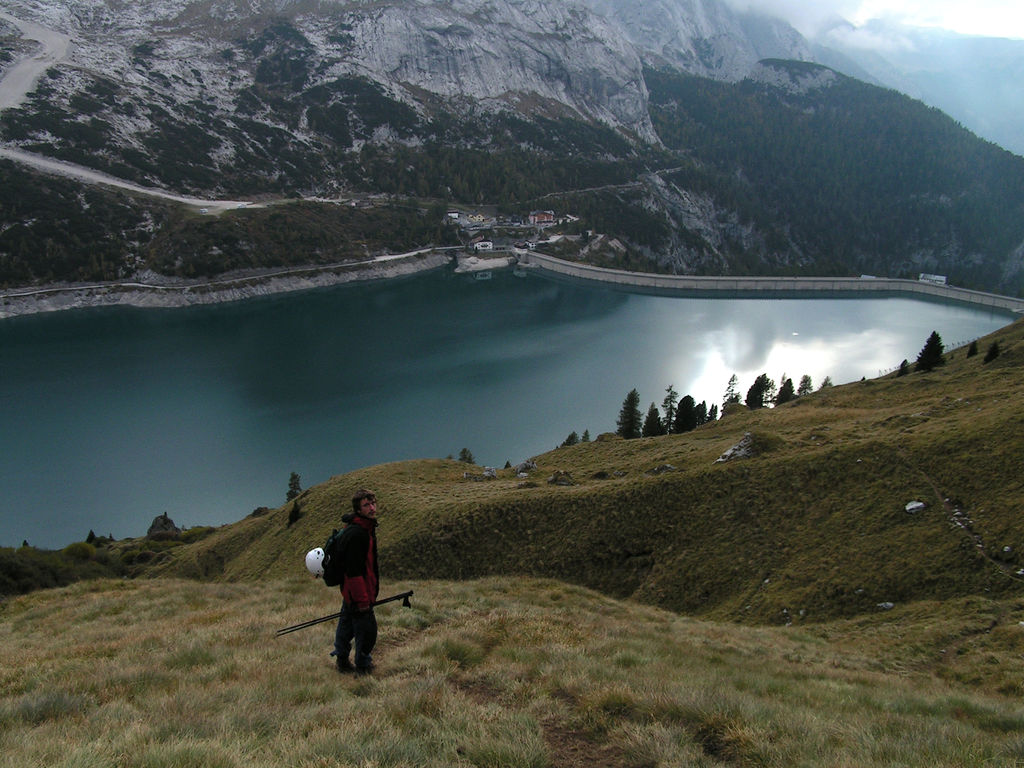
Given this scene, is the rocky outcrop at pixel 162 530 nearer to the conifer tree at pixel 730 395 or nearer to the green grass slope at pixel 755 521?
the green grass slope at pixel 755 521

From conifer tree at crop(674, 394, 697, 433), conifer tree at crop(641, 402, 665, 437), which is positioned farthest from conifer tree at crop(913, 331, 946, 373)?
conifer tree at crop(641, 402, 665, 437)

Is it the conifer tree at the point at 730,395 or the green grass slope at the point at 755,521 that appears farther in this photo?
the conifer tree at the point at 730,395

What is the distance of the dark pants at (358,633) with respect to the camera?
7.77 meters

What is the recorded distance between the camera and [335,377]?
252 ft

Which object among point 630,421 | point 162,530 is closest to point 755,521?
point 630,421

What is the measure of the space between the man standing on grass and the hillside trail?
148 metres

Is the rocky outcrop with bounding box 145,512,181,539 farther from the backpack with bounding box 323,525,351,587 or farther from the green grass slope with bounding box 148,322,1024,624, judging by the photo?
the backpack with bounding box 323,525,351,587

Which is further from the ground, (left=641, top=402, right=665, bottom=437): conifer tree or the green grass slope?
the green grass slope

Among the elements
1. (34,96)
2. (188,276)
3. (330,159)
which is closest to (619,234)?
(330,159)

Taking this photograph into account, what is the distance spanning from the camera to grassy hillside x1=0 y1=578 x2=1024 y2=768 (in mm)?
5102

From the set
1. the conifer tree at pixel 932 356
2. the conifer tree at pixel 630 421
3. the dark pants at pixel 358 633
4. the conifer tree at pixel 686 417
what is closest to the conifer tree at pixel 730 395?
the conifer tree at pixel 686 417

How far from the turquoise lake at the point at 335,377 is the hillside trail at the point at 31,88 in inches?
1706

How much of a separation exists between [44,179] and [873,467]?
160067mm

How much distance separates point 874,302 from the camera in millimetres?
142375
